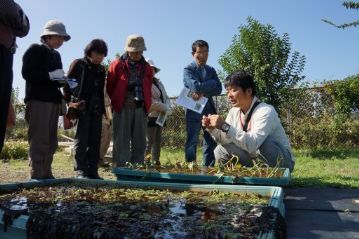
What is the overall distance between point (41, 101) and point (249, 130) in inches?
79.6

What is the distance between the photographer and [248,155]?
12.7 feet

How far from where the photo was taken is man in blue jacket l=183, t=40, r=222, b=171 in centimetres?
518

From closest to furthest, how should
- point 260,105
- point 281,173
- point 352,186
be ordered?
point 281,173 → point 260,105 → point 352,186

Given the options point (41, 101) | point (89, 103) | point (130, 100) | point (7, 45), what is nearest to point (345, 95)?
point (130, 100)

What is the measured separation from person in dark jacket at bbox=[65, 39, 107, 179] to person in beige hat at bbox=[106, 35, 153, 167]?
17cm

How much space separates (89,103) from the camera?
4.50 m

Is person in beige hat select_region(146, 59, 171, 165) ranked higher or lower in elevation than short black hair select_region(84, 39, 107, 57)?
lower

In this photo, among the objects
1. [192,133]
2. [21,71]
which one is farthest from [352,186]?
[21,71]

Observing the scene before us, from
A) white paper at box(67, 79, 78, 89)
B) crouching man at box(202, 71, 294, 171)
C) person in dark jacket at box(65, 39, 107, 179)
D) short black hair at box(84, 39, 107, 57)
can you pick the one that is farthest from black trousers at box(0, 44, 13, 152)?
short black hair at box(84, 39, 107, 57)

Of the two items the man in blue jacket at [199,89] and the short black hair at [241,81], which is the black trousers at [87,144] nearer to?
the man in blue jacket at [199,89]

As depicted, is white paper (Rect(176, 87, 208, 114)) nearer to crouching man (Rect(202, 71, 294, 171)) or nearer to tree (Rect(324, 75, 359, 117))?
crouching man (Rect(202, 71, 294, 171))

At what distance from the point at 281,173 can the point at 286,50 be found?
243 inches

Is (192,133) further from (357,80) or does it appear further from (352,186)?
(357,80)

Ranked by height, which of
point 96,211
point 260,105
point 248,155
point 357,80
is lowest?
point 96,211
